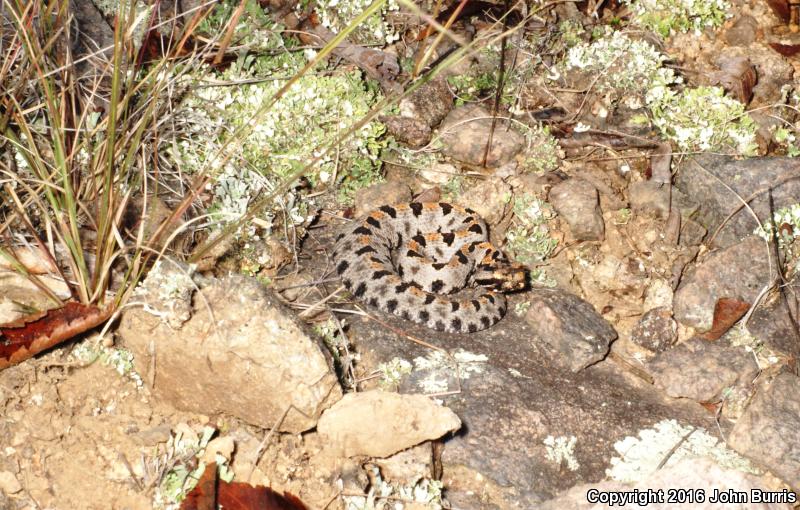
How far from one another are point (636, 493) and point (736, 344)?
2.27 metres

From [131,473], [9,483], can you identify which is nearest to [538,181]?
[131,473]

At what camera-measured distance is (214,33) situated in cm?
704

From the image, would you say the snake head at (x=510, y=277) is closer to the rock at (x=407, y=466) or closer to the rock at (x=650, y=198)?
the rock at (x=650, y=198)

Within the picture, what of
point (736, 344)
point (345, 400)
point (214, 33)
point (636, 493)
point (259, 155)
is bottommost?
point (736, 344)

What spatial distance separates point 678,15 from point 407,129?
332 cm

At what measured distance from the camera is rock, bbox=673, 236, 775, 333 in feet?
21.4

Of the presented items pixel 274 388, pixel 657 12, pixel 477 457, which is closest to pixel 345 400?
pixel 274 388

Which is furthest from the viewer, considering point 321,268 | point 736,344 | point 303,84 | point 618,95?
point 618,95

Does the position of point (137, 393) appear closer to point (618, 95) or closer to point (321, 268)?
point (321, 268)

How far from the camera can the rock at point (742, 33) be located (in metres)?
8.35

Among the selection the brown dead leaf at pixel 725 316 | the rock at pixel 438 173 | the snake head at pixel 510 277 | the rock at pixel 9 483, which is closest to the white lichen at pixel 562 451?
the snake head at pixel 510 277

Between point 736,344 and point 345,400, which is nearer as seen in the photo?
point 345,400

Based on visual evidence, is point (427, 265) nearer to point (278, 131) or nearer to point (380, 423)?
point (278, 131)
